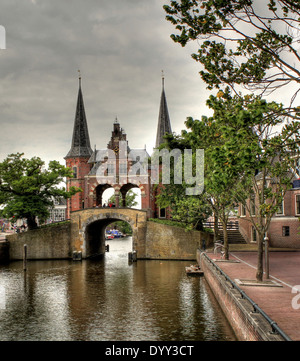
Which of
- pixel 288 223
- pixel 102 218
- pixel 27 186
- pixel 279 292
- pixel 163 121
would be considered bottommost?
pixel 279 292

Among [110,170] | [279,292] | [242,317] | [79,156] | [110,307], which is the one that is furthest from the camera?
[79,156]

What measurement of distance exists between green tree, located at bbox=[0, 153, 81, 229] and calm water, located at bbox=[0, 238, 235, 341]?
928cm

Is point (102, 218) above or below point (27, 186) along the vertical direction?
below

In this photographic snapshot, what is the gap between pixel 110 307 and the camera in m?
17.2

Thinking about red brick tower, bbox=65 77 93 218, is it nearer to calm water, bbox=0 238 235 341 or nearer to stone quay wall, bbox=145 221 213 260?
stone quay wall, bbox=145 221 213 260

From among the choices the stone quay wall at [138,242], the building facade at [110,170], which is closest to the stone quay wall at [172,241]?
the stone quay wall at [138,242]

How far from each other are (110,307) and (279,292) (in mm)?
7791

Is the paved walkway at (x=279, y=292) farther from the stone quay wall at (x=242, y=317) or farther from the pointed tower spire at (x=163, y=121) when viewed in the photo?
the pointed tower spire at (x=163, y=121)

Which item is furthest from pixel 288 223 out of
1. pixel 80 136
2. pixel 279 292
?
pixel 80 136

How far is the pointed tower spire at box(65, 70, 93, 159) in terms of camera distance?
54.6 meters

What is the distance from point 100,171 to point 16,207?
51.8 ft

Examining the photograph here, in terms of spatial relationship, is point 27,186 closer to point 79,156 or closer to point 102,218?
point 102,218
